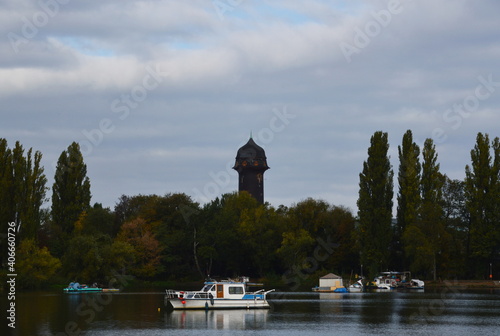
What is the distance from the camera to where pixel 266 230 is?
106m

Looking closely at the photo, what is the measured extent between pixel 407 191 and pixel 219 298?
150ft

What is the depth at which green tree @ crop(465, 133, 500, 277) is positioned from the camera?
89.9 meters

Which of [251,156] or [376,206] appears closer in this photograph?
[376,206]

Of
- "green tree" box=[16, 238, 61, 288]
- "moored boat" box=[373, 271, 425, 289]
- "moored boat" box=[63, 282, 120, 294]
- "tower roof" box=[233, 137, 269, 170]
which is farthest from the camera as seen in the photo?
"tower roof" box=[233, 137, 269, 170]

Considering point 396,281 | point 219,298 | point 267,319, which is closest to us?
point 267,319

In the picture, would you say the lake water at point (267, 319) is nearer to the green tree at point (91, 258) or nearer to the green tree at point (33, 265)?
the green tree at point (33, 265)

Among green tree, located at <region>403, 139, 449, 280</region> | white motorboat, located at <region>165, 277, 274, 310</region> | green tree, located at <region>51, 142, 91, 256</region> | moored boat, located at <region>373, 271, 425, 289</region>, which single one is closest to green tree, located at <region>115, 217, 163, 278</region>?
green tree, located at <region>51, 142, 91, 256</region>

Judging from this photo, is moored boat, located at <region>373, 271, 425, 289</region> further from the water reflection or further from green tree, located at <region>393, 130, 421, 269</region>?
the water reflection

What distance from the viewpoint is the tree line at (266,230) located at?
81625 millimetres

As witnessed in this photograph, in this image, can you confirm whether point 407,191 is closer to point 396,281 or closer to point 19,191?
point 396,281

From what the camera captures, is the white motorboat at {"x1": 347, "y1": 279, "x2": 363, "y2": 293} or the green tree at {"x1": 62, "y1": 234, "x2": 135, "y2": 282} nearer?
the green tree at {"x1": 62, "y1": 234, "x2": 135, "y2": 282}

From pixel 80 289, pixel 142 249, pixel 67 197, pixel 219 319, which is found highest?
pixel 67 197

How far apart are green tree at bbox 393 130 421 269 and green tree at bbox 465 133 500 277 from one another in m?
6.33

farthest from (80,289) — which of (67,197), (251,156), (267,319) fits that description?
(251,156)
